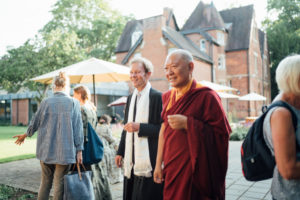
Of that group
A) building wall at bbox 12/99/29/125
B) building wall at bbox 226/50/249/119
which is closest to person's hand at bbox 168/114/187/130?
building wall at bbox 226/50/249/119

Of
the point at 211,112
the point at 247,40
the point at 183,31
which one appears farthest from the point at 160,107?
the point at 247,40

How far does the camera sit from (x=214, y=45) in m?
33.1

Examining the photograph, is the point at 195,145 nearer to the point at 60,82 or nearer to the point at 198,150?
the point at 198,150

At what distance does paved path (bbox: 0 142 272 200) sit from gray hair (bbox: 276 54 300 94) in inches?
141

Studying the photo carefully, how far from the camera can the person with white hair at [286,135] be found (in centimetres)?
182

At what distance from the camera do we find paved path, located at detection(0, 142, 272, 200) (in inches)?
207

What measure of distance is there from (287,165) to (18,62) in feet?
84.6

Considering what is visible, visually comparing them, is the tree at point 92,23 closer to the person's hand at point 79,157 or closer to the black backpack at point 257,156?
the person's hand at point 79,157

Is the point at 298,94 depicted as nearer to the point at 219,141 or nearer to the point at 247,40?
the point at 219,141

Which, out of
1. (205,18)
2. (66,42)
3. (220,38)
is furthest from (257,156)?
(205,18)

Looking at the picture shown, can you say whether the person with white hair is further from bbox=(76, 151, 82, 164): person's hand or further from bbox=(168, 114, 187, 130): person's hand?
bbox=(76, 151, 82, 164): person's hand

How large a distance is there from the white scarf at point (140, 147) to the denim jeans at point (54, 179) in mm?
1048

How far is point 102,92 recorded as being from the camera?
3303 centimetres

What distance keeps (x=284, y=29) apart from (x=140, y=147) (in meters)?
41.1
